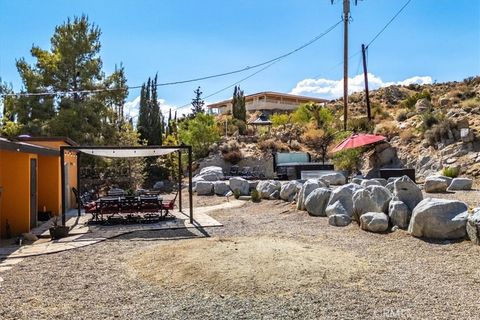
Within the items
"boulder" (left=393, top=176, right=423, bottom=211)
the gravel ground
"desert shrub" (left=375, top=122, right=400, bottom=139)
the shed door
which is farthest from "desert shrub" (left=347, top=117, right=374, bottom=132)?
the shed door

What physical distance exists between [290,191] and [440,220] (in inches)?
263

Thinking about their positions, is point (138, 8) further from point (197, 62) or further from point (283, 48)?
point (283, 48)

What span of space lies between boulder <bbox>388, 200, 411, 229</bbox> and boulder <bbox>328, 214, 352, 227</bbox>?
1.13 metres

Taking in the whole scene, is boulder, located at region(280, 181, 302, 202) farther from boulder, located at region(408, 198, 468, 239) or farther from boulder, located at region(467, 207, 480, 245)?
boulder, located at region(467, 207, 480, 245)

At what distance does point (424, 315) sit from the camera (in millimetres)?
4262

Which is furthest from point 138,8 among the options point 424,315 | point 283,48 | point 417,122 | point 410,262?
point 417,122

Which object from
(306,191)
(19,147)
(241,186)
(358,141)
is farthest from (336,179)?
(19,147)

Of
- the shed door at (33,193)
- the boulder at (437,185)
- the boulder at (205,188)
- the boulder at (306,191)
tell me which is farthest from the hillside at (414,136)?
the shed door at (33,193)

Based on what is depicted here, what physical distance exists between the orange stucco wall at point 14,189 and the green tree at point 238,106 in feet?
100

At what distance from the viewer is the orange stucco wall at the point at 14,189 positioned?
975 cm

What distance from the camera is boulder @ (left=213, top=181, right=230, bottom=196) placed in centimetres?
1788

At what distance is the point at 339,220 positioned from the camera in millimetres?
9648

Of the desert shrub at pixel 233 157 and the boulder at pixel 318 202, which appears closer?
the boulder at pixel 318 202

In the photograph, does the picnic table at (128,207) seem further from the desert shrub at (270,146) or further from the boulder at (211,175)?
the desert shrub at (270,146)
